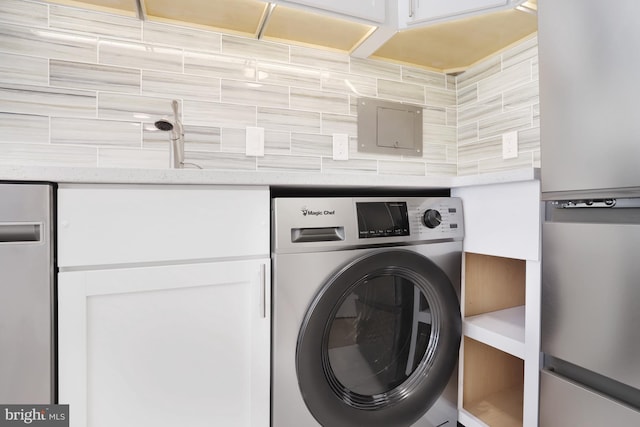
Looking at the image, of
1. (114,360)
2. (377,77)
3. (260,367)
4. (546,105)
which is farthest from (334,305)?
(377,77)

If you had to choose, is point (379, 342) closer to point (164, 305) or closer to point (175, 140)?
point (164, 305)

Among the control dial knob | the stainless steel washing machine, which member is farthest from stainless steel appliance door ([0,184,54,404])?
the control dial knob

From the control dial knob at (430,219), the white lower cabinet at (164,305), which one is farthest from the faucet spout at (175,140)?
the control dial knob at (430,219)

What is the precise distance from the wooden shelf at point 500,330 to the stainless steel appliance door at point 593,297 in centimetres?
11

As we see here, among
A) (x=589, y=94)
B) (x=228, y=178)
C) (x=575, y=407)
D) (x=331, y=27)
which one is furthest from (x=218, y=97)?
(x=575, y=407)

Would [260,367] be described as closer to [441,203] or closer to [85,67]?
[441,203]

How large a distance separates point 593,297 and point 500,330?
35 cm

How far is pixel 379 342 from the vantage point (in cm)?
101

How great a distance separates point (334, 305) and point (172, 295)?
424 mm

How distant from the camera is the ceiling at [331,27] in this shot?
4.20 ft

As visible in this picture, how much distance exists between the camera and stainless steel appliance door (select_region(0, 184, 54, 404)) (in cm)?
65

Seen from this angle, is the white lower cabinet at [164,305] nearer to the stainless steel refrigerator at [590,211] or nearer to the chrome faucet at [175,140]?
the chrome faucet at [175,140]

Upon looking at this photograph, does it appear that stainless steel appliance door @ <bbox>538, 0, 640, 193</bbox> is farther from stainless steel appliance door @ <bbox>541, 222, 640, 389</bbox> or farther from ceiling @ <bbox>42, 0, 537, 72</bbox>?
ceiling @ <bbox>42, 0, 537, 72</bbox>

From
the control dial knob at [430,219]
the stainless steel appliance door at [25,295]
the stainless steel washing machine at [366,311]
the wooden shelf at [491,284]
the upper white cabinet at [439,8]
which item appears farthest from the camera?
the upper white cabinet at [439,8]
